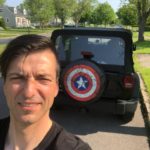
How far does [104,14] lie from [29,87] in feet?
402

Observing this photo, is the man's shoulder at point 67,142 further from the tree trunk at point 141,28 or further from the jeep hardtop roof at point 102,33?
the tree trunk at point 141,28

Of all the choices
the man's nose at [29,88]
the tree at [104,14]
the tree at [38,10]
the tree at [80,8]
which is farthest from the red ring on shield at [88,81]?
the tree at [104,14]

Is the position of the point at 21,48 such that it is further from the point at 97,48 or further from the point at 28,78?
the point at 97,48

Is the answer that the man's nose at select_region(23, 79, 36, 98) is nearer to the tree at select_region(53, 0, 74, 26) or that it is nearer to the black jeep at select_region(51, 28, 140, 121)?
the black jeep at select_region(51, 28, 140, 121)

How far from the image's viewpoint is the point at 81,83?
23.9 ft

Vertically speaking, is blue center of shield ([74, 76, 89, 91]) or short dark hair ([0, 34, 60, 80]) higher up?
short dark hair ([0, 34, 60, 80])

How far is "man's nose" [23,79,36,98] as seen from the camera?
1562 mm

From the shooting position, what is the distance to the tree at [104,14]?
119m

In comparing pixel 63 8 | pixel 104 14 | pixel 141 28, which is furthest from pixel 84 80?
pixel 104 14

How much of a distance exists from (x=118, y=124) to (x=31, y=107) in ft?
20.9

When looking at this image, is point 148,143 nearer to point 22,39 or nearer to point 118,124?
point 118,124

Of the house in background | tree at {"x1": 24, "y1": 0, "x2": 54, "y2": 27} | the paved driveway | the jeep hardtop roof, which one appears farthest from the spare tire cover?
the house in background

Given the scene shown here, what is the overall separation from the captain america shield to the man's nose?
18.4ft

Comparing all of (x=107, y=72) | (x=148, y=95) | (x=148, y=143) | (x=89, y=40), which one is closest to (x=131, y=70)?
(x=107, y=72)
